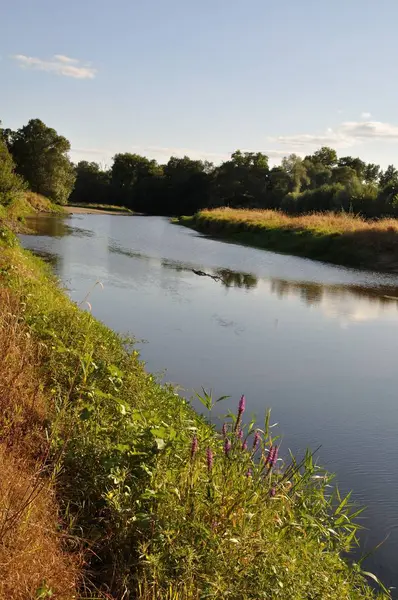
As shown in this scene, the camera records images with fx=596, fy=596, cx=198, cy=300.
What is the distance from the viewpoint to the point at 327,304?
50.2 ft

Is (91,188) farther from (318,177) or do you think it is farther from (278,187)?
(318,177)

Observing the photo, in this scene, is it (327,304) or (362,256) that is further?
(362,256)

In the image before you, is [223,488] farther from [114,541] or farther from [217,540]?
[114,541]

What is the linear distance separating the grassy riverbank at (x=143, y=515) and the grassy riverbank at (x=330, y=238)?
66.8 ft

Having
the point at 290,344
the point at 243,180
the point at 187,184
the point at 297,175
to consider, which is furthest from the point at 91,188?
the point at 290,344

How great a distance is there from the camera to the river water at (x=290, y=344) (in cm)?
612

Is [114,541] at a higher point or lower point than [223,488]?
lower

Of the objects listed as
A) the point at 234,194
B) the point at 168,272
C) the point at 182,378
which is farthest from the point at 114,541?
the point at 234,194

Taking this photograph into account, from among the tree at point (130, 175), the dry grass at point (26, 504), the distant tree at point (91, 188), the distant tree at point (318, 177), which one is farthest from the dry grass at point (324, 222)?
the distant tree at point (91, 188)

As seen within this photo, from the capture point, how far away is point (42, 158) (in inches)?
2441

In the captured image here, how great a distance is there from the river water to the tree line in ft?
53.1

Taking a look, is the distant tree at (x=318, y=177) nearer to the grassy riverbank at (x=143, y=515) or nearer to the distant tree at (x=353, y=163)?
the distant tree at (x=353, y=163)

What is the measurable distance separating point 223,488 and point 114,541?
2.49ft

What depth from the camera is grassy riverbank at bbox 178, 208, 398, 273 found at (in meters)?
24.8
